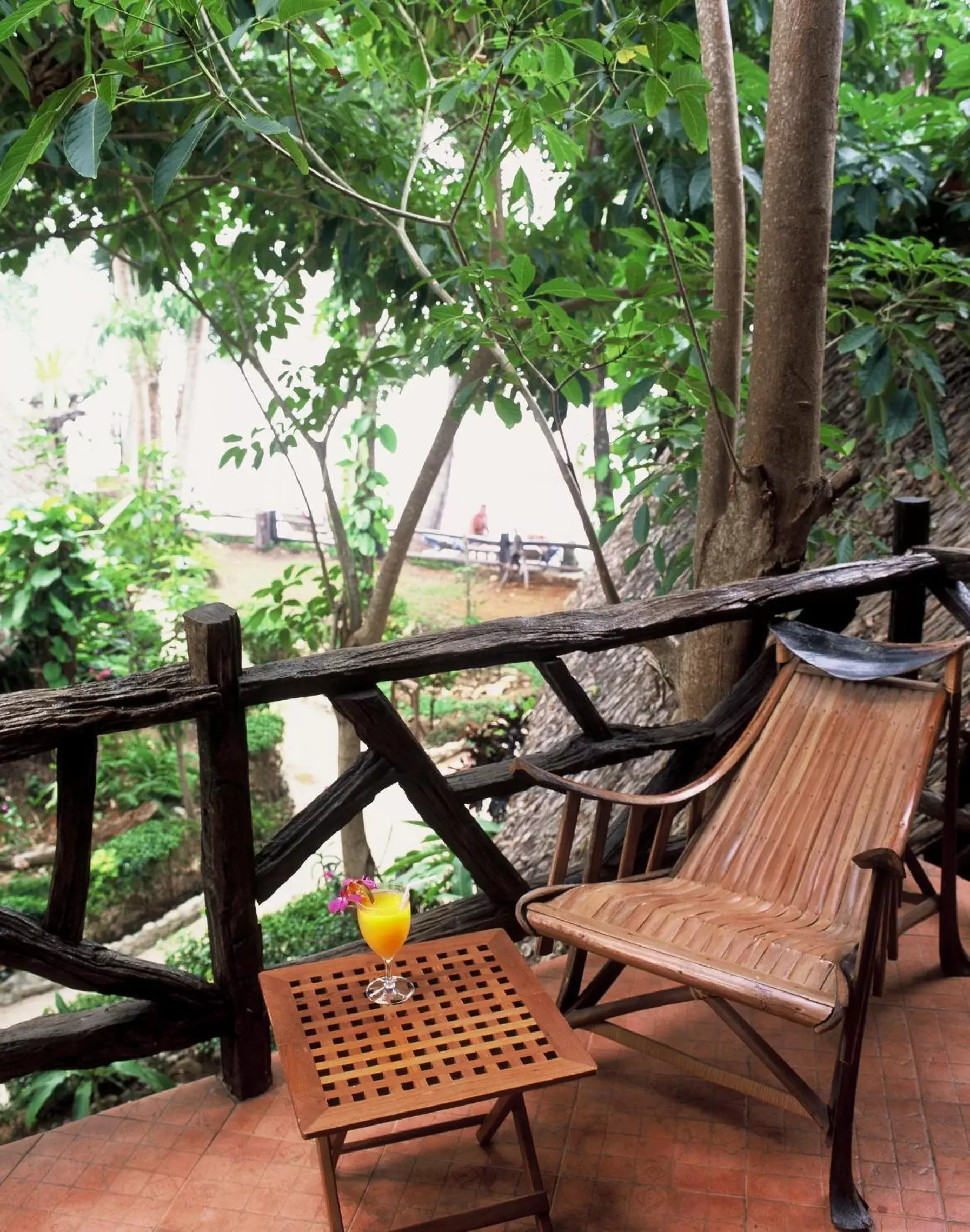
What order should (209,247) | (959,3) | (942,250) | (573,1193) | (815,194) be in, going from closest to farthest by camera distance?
(573,1193) < (815,194) < (942,250) < (959,3) < (209,247)

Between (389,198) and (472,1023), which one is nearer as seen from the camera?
(472,1023)

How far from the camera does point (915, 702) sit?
2.21 metres

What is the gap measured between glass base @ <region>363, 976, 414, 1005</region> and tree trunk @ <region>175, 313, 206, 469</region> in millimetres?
13498

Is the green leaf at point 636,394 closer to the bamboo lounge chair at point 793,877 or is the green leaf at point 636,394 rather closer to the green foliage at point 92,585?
the bamboo lounge chair at point 793,877

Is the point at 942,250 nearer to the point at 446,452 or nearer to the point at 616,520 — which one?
the point at 616,520

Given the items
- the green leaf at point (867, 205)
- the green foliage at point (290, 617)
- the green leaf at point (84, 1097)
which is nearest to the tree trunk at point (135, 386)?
the green foliage at point (290, 617)

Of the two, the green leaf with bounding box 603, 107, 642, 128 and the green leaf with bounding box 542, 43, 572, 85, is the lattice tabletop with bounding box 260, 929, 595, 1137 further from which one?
the green leaf with bounding box 542, 43, 572, 85

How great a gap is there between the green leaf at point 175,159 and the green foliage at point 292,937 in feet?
12.2

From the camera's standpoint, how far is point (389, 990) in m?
1.71

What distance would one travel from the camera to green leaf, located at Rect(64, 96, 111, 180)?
1464 mm

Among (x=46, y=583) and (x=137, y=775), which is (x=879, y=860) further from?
(x=137, y=775)

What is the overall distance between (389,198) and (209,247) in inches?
42.7

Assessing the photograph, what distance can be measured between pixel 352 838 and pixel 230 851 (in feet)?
8.52

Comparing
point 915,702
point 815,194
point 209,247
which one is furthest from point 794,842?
point 209,247
